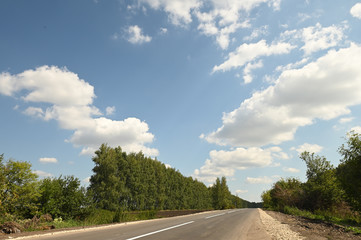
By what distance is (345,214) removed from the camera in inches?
1233

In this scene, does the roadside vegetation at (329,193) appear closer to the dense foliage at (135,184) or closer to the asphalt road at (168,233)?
the asphalt road at (168,233)

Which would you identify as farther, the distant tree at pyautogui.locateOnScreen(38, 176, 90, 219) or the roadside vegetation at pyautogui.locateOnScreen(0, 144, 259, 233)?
the distant tree at pyautogui.locateOnScreen(38, 176, 90, 219)

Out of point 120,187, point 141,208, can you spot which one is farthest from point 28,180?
point 141,208

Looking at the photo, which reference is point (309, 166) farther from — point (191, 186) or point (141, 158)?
point (191, 186)

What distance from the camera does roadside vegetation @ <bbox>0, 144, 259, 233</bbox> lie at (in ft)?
48.3

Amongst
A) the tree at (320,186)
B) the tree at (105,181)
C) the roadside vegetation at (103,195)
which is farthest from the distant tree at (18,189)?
the tree at (320,186)

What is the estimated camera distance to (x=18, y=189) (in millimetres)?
15102

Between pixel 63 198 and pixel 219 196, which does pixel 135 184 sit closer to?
pixel 63 198

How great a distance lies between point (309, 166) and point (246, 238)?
34.1m

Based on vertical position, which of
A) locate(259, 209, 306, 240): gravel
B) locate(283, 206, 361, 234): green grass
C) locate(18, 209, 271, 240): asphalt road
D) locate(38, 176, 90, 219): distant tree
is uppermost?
locate(38, 176, 90, 219): distant tree

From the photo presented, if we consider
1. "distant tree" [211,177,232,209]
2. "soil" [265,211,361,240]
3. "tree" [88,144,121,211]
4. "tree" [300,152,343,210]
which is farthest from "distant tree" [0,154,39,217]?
"distant tree" [211,177,232,209]

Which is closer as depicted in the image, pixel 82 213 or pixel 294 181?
pixel 82 213

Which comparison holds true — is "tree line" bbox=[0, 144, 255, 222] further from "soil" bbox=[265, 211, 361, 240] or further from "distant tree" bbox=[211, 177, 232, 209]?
"soil" bbox=[265, 211, 361, 240]

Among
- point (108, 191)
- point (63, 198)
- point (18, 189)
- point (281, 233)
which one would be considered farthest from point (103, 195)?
point (281, 233)
